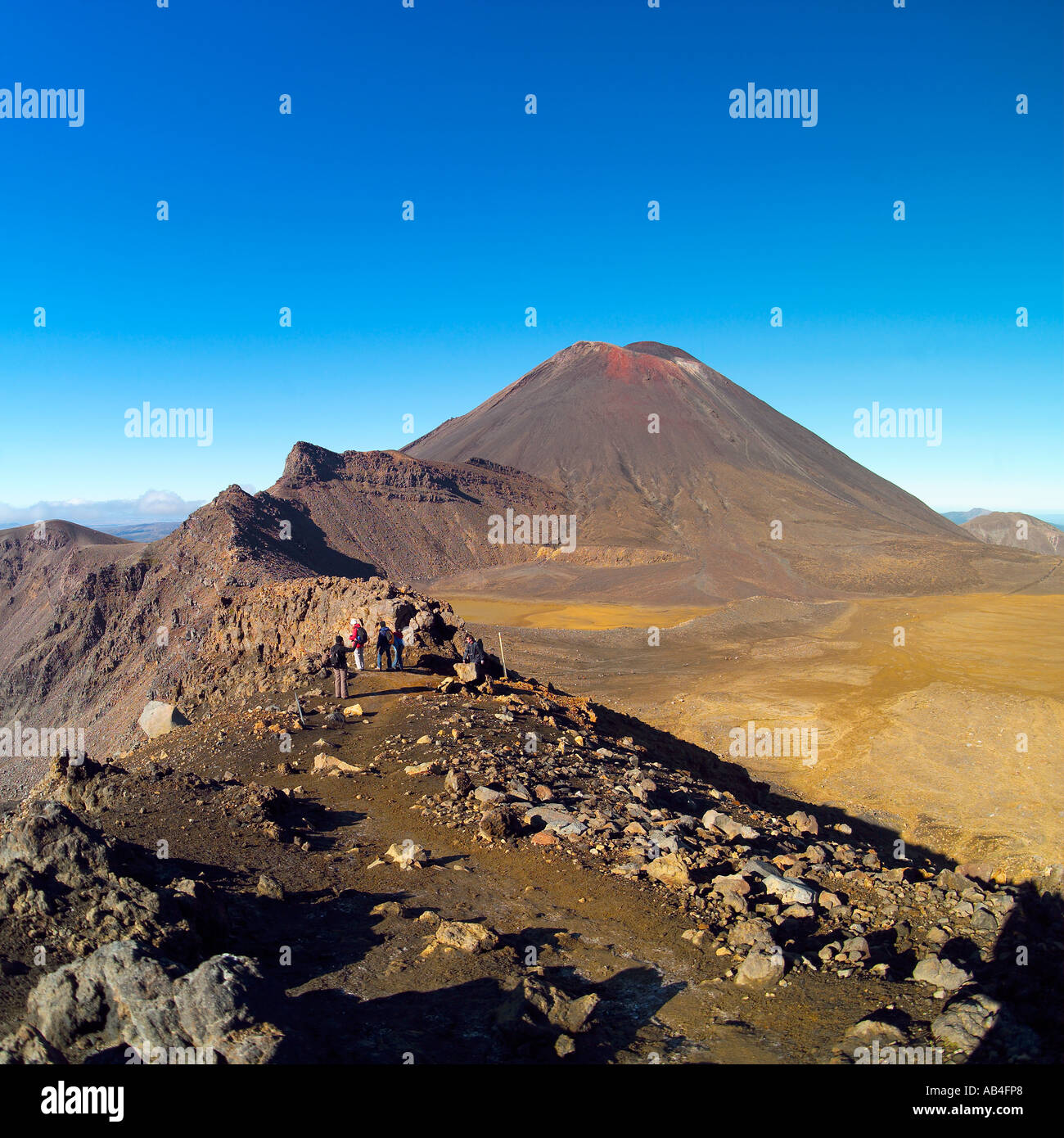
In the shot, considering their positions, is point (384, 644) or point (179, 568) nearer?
point (384, 644)

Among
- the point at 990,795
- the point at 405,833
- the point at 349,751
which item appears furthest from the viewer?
the point at 990,795

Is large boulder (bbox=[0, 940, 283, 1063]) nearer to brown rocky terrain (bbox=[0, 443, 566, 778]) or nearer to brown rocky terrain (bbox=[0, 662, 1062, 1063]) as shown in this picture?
brown rocky terrain (bbox=[0, 662, 1062, 1063])

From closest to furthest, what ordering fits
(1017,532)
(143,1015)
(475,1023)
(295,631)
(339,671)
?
1. (143,1015)
2. (475,1023)
3. (339,671)
4. (295,631)
5. (1017,532)

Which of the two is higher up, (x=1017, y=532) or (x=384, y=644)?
(x=1017, y=532)

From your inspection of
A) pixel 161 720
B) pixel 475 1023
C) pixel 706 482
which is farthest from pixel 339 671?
pixel 706 482

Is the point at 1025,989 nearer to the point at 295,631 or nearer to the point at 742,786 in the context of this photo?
the point at 742,786
